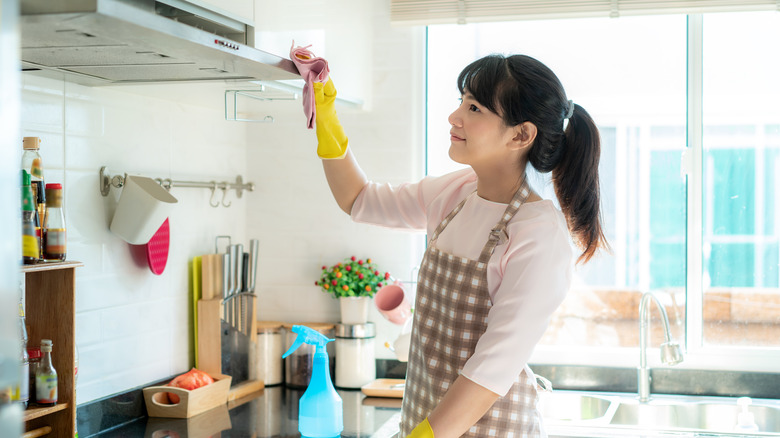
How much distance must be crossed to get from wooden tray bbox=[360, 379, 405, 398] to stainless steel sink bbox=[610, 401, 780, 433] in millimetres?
606

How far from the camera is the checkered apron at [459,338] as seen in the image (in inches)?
56.4

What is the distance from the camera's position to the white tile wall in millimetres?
1828

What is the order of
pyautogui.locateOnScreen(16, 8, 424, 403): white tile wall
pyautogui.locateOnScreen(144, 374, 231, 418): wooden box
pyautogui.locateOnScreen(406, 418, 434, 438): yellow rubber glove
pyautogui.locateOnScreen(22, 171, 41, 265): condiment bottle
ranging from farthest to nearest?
pyautogui.locateOnScreen(144, 374, 231, 418): wooden box < pyautogui.locateOnScreen(16, 8, 424, 403): white tile wall < pyautogui.locateOnScreen(22, 171, 41, 265): condiment bottle < pyautogui.locateOnScreen(406, 418, 434, 438): yellow rubber glove

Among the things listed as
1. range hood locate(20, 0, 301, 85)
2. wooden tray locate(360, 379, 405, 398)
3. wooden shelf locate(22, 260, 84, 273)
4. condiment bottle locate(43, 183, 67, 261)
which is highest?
range hood locate(20, 0, 301, 85)

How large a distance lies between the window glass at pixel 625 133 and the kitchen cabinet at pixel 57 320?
1.27m

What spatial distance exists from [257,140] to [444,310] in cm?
130

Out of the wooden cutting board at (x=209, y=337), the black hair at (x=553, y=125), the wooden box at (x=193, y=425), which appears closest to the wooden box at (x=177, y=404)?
the wooden box at (x=193, y=425)

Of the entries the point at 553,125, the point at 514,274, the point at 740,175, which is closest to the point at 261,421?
the point at 514,274

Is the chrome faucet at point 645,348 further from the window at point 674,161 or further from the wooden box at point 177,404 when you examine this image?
the wooden box at point 177,404

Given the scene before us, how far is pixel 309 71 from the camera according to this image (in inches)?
61.2

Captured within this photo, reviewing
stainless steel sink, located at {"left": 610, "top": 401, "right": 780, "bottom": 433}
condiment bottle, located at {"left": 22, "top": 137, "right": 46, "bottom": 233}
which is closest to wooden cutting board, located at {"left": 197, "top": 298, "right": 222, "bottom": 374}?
condiment bottle, located at {"left": 22, "top": 137, "right": 46, "bottom": 233}

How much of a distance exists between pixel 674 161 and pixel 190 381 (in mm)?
1556

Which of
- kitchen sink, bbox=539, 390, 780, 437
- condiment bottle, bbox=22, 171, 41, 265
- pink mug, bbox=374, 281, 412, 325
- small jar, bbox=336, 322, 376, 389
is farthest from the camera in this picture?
small jar, bbox=336, 322, 376, 389

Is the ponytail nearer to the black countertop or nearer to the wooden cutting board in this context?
the black countertop
